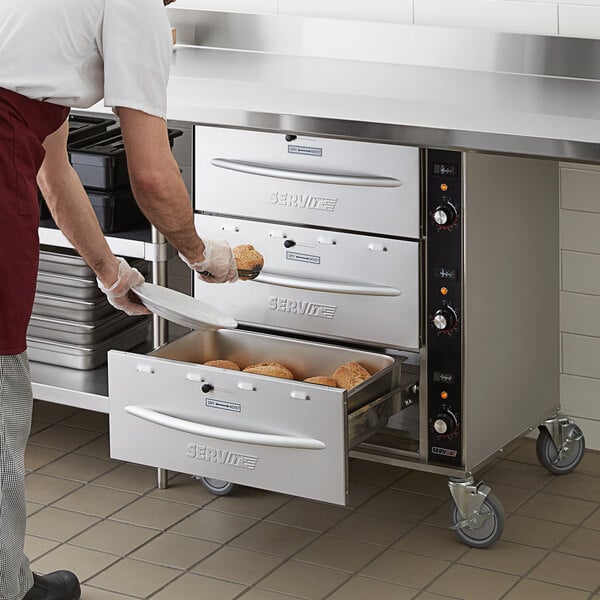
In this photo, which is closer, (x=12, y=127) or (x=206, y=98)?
(x=12, y=127)

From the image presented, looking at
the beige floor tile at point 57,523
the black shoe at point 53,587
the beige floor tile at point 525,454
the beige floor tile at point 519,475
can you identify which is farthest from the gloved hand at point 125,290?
the beige floor tile at point 525,454

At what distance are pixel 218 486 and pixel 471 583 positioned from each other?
72 cm

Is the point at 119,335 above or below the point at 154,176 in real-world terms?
below

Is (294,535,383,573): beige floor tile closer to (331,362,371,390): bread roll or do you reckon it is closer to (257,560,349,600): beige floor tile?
(257,560,349,600): beige floor tile

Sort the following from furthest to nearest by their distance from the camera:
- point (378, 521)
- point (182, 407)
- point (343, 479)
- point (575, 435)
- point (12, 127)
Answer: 1. point (575, 435)
2. point (378, 521)
3. point (182, 407)
4. point (343, 479)
5. point (12, 127)

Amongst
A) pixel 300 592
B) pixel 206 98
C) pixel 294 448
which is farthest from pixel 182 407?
pixel 206 98

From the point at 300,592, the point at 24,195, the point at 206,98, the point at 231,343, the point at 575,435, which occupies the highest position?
the point at 206,98

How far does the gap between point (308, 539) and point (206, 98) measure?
40.9 inches

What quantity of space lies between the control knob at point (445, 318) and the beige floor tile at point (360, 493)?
57 centimetres

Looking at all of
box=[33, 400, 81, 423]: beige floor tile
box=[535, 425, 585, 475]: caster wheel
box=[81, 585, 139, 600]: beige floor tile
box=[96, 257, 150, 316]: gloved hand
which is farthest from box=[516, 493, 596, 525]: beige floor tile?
box=[33, 400, 81, 423]: beige floor tile

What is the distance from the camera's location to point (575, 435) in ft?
11.2

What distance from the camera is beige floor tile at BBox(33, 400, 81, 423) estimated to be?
382 cm

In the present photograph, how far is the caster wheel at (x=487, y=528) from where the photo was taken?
9.77ft

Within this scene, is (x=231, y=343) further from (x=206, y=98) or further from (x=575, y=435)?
(x=575, y=435)
